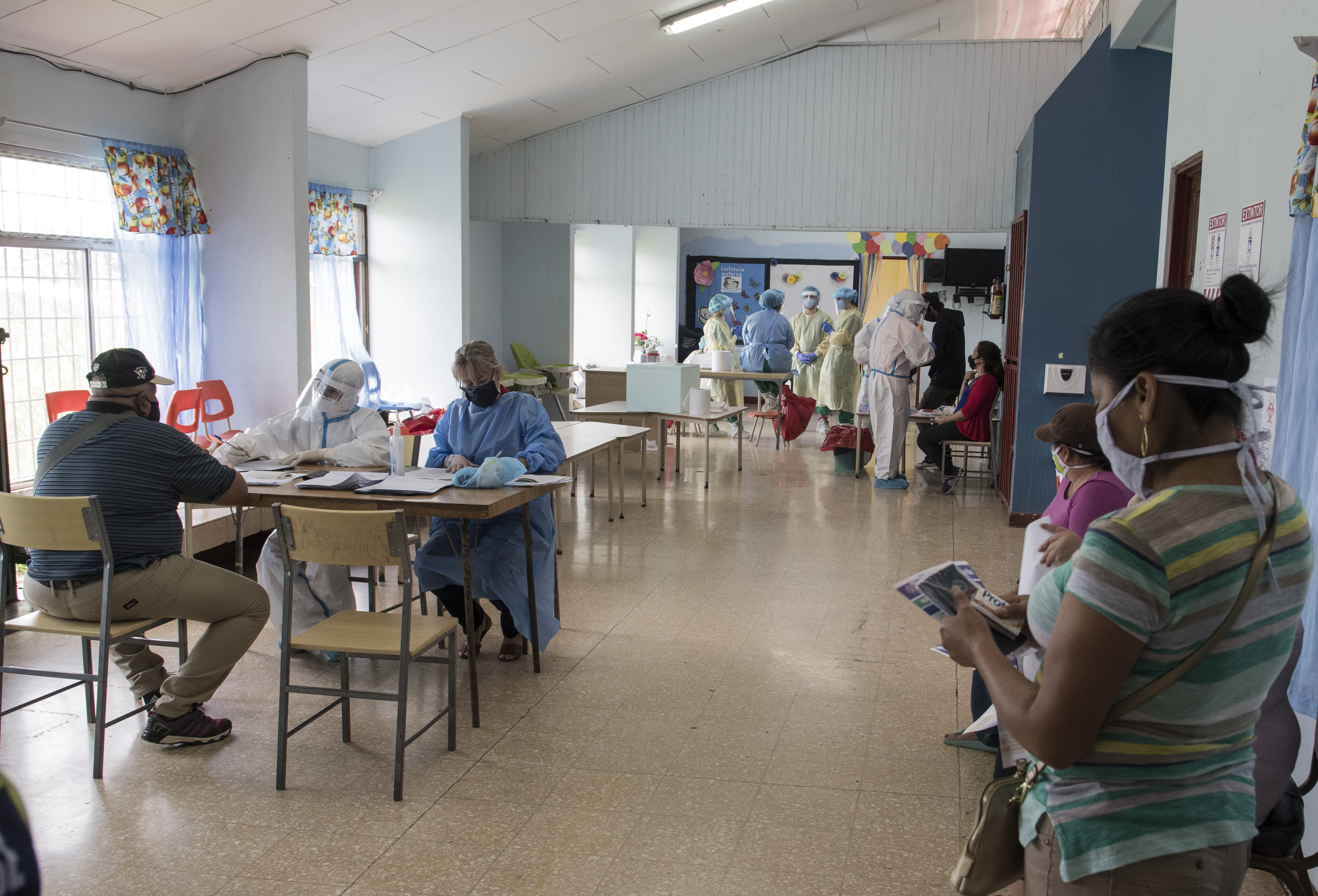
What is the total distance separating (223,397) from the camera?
20.4 ft

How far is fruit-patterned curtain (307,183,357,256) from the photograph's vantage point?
7.60m

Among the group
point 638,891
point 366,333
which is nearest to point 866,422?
point 366,333

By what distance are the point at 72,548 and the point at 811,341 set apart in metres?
8.87

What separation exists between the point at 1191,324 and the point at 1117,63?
555cm

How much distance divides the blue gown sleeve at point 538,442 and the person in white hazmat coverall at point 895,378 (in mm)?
A: 4467

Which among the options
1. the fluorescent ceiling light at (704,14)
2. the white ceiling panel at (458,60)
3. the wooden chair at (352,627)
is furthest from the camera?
the fluorescent ceiling light at (704,14)

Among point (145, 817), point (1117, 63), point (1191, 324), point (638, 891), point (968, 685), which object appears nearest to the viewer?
point (1191, 324)

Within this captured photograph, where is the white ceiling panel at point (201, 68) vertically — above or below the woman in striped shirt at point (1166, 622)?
above

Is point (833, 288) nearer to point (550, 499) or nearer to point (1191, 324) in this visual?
point (550, 499)

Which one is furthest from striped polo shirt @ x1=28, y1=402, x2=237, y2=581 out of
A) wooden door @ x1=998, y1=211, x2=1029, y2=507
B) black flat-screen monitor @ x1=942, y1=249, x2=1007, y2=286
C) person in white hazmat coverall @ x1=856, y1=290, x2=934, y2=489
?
black flat-screen monitor @ x1=942, y1=249, x2=1007, y2=286

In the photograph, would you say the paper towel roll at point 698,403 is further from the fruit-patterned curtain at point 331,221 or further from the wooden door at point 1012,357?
the fruit-patterned curtain at point 331,221

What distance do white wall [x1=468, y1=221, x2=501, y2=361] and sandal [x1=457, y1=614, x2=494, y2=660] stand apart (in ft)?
18.6

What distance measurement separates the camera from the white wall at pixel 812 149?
8547 mm

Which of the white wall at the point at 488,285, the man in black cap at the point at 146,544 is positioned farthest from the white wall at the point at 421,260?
the man in black cap at the point at 146,544
